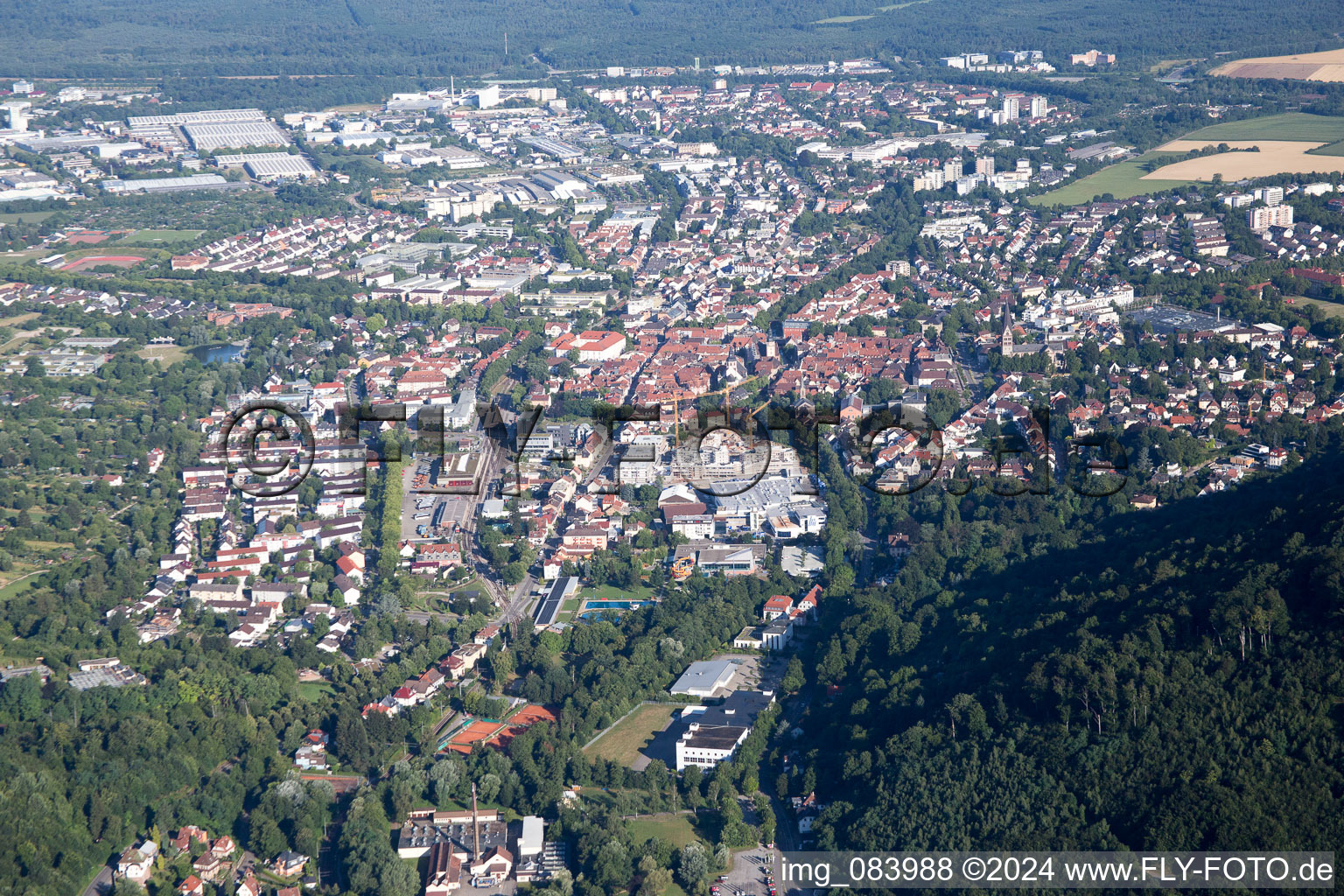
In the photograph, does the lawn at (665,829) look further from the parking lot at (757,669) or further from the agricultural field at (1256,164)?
the agricultural field at (1256,164)

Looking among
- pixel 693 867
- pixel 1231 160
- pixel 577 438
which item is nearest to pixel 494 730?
pixel 693 867

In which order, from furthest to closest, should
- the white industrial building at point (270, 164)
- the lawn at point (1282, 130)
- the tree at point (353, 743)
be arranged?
the white industrial building at point (270, 164), the lawn at point (1282, 130), the tree at point (353, 743)

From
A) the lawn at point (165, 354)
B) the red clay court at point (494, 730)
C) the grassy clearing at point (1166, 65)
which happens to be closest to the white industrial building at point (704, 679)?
the red clay court at point (494, 730)

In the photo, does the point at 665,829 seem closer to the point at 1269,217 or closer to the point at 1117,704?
the point at 1117,704

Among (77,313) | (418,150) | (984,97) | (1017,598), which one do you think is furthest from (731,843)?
(984,97)

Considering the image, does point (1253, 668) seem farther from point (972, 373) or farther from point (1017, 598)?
point (972, 373)
